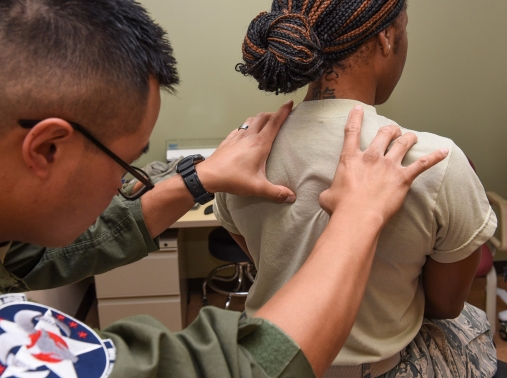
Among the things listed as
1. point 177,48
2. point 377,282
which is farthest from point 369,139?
point 177,48

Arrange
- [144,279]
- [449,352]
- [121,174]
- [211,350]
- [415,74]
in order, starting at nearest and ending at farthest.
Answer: [211,350], [121,174], [449,352], [144,279], [415,74]

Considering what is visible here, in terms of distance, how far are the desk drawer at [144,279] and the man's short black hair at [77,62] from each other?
1653mm

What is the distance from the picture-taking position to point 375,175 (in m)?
0.76

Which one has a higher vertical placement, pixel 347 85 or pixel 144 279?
pixel 347 85

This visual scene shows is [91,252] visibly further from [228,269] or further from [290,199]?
[228,269]

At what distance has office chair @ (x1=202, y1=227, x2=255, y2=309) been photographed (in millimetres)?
2389

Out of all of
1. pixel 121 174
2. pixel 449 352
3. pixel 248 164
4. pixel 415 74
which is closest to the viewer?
pixel 121 174

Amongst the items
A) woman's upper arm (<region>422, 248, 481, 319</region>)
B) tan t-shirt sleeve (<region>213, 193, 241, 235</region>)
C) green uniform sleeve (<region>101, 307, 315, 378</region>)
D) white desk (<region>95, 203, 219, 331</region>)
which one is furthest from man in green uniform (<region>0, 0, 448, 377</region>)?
white desk (<region>95, 203, 219, 331</region>)

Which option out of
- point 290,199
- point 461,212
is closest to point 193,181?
point 290,199

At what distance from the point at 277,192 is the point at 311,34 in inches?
12.4

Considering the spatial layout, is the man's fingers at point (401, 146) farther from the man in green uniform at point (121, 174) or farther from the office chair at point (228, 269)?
the office chair at point (228, 269)

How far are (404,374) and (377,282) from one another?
0.25 metres

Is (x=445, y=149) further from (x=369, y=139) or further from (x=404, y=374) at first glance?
(x=404, y=374)

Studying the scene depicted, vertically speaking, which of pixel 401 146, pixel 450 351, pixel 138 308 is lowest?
pixel 138 308
